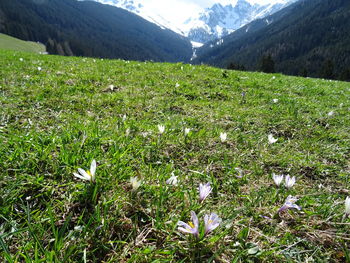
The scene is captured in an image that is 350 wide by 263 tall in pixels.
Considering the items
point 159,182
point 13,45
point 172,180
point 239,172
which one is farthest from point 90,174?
point 13,45

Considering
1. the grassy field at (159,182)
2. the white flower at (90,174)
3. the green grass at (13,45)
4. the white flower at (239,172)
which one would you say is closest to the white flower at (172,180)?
the grassy field at (159,182)

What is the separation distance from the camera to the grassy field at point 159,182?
1550 millimetres

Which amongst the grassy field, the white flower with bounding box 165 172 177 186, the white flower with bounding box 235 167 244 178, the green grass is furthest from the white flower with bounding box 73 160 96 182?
the green grass

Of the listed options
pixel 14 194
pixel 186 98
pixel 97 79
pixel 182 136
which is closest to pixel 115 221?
pixel 14 194

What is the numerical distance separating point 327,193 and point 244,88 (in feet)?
18.8

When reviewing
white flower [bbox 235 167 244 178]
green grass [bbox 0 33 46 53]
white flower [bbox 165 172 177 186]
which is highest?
white flower [bbox 165 172 177 186]

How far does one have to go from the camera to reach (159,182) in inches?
86.6

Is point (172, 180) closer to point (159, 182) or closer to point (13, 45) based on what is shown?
point (159, 182)

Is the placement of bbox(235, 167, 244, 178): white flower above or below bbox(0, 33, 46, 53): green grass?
above

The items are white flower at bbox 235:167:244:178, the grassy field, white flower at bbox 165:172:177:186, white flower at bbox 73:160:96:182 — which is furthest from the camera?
white flower at bbox 235:167:244:178

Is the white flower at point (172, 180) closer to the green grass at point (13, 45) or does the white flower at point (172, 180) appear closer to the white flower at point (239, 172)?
the white flower at point (239, 172)

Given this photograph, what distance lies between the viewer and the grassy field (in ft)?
5.08

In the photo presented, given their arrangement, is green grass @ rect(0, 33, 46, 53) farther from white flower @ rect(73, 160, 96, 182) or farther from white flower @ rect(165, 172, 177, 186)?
white flower @ rect(165, 172, 177, 186)

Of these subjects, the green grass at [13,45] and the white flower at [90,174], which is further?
the green grass at [13,45]
